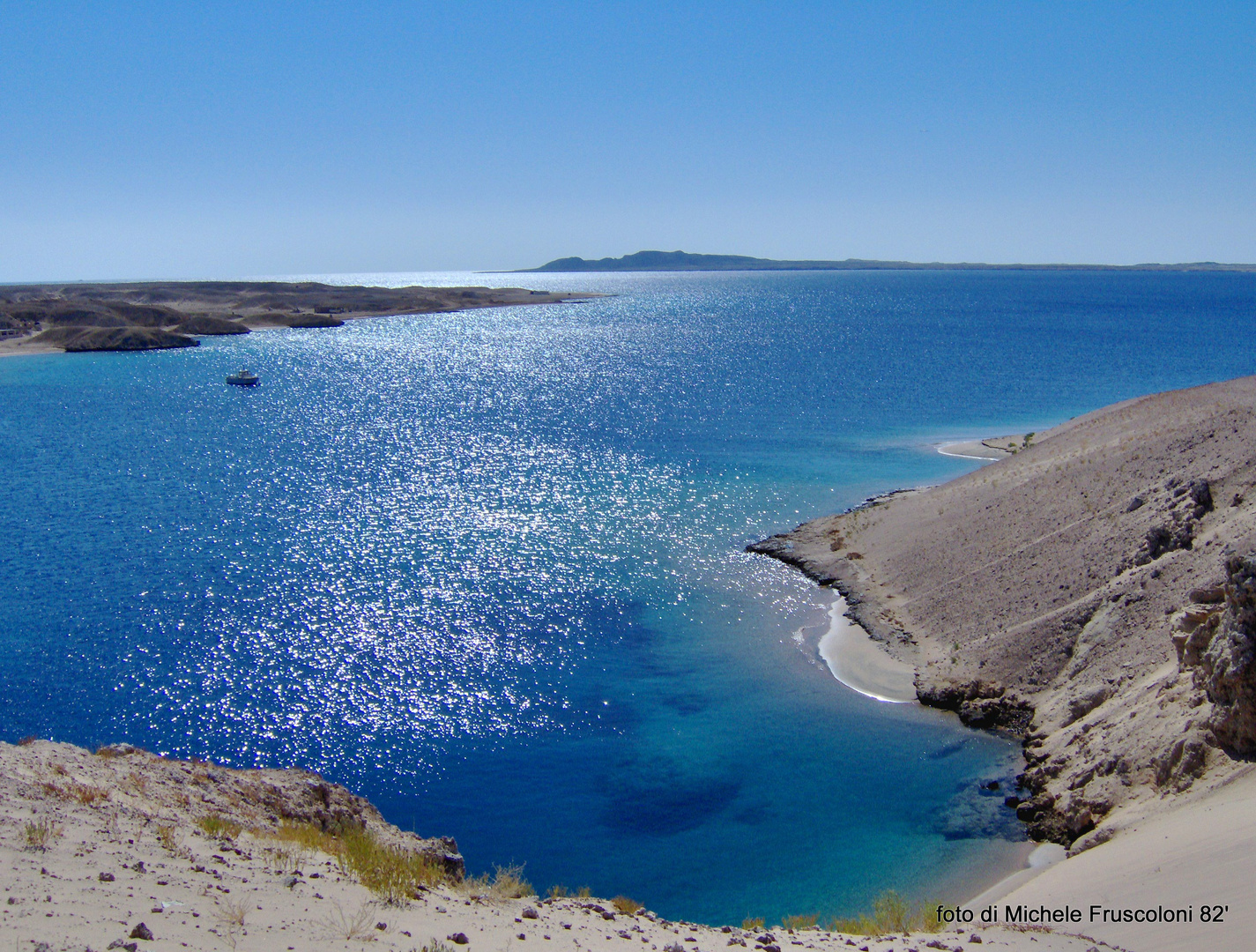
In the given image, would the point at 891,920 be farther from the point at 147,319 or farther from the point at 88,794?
the point at 147,319

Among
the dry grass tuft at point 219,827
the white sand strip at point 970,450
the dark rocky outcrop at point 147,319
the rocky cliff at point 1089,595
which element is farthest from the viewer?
the dark rocky outcrop at point 147,319

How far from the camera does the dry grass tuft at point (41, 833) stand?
36.2 ft

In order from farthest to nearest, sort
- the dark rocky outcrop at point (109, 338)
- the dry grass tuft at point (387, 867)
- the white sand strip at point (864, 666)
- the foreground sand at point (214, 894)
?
1. the dark rocky outcrop at point (109, 338)
2. the white sand strip at point (864, 666)
3. the dry grass tuft at point (387, 867)
4. the foreground sand at point (214, 894)

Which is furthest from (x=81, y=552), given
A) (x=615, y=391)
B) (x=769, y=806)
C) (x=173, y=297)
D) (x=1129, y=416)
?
(x=173, y=297)

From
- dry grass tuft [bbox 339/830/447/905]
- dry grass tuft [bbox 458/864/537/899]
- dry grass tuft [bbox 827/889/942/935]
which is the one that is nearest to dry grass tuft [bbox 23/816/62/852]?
dry grass tuft [bbox 339/830/447/905]

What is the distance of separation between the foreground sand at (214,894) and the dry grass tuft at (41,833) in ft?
0.16

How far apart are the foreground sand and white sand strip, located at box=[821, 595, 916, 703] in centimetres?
1338

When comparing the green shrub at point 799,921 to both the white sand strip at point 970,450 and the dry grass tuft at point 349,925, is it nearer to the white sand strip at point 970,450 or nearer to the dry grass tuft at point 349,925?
the dry grass tuft at point 349,925

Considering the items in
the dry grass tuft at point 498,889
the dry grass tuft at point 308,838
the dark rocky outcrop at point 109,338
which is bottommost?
the dry grass tuft at point 498,889

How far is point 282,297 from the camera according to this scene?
19575 centimetres

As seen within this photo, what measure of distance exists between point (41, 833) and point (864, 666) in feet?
78.0

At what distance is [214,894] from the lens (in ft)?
35.3

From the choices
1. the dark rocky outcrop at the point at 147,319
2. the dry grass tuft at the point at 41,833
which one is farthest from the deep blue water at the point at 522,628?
the dark rocky outcrop at the point at 147,319

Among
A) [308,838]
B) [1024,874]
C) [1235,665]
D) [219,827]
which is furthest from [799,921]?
[219,827]
